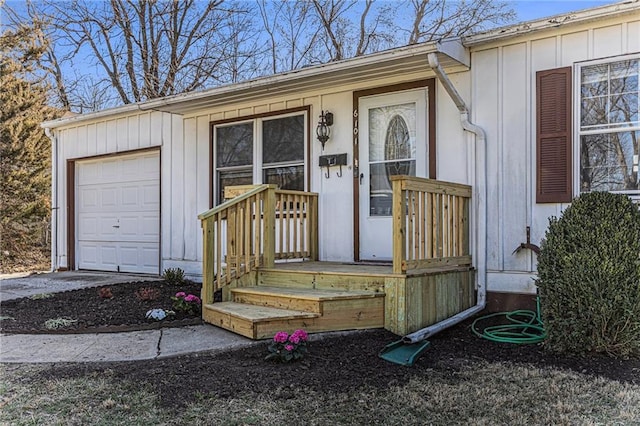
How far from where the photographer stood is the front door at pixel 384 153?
5.59 meters

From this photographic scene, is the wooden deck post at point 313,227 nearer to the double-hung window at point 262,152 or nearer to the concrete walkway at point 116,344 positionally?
the double-hung window at point 262,152

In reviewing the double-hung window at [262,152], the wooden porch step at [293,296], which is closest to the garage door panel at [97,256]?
Result: the double-hung window at [262,152]

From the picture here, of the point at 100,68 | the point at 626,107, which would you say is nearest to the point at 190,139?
the point at 626,107

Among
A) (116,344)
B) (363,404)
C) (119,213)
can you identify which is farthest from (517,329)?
(119,213)

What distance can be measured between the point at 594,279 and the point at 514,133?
5.92 feet

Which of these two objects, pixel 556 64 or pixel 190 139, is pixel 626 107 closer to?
pixel 556 64

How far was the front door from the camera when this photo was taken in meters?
5.59

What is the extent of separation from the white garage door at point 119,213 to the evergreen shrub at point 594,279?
6005mm

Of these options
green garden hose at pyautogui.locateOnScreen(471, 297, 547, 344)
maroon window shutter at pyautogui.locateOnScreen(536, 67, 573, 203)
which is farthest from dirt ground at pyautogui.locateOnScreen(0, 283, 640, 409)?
maroon window shutter at pyautogui.locateOnScreen(536, 67, 573, 203)

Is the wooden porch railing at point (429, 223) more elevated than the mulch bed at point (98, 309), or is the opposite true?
the wooden porch railing at point (429, 223)

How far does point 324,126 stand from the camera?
6.21 m

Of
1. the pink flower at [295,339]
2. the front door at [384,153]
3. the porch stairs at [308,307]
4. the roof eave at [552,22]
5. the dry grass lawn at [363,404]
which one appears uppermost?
the roof eave at [552,22]

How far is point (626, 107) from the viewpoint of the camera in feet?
14.6

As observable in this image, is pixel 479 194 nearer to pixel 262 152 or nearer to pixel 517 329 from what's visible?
pixel 517 329
